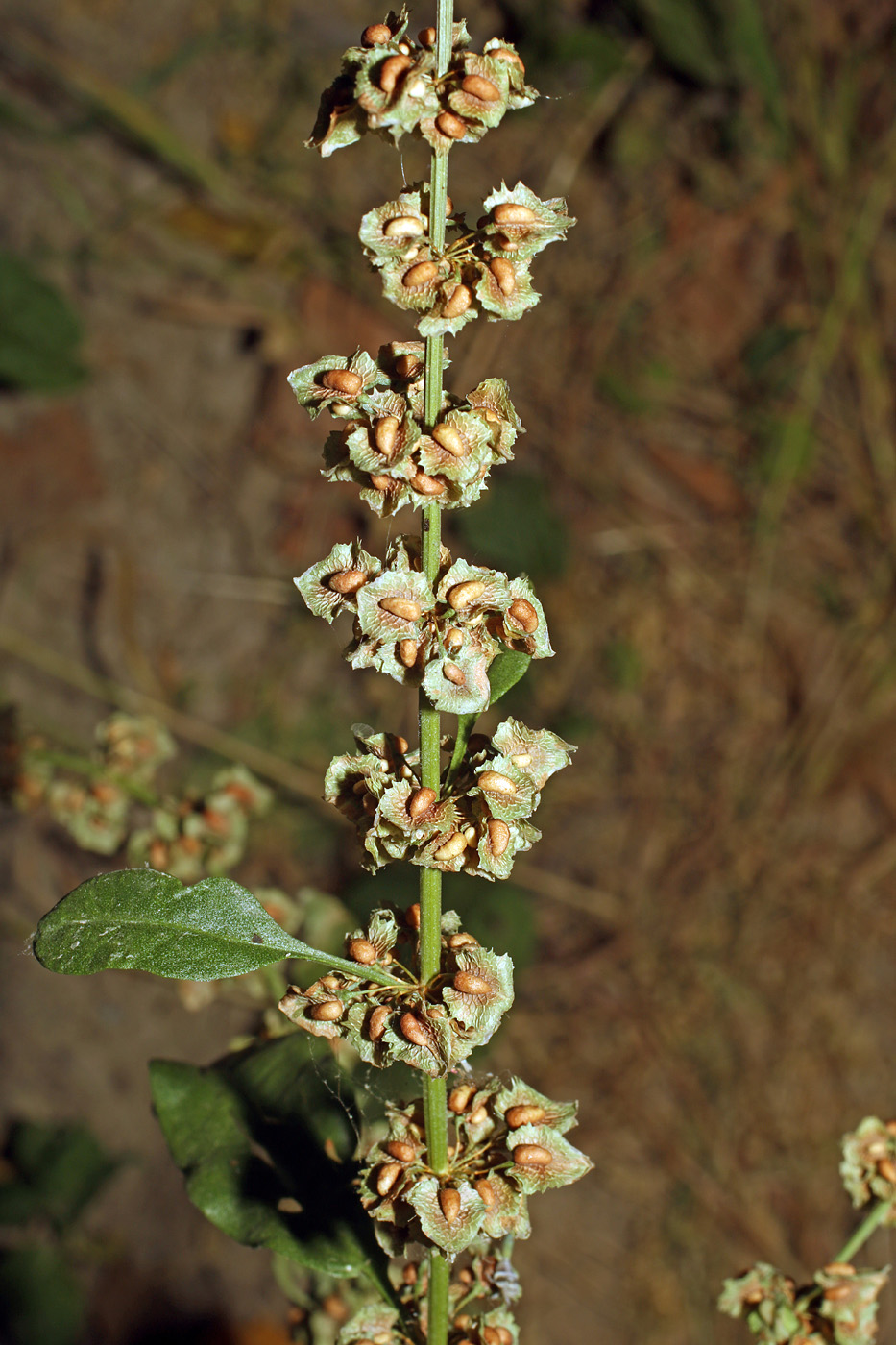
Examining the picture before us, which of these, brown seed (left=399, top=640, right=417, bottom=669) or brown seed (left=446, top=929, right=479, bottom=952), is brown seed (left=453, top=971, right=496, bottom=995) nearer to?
brown seed (left=446, top=929, right=479, bottom=952)

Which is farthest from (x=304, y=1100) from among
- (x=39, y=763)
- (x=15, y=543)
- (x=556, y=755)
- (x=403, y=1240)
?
(x=15, y=543)

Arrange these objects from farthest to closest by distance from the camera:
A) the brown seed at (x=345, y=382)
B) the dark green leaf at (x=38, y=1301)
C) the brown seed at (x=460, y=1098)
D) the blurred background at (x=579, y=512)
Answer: the blurred background at (x=579, y=512)
the dark green leaf at (x=38, y=1301)
the brown seed at (x=460, y=1098)
the brown seed at (x=345, y=382)

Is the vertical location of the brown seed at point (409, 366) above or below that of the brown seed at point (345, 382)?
above

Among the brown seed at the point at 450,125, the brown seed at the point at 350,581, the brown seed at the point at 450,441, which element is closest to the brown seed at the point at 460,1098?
the brown seed at the point at 350,581

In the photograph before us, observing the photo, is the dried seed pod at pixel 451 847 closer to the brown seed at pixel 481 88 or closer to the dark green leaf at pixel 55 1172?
the brown seed at pixel 481 88

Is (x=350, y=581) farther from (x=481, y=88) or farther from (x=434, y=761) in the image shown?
(x=481, y=88)

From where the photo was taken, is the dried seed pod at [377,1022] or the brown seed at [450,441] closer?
the brown seed at [450,441]
